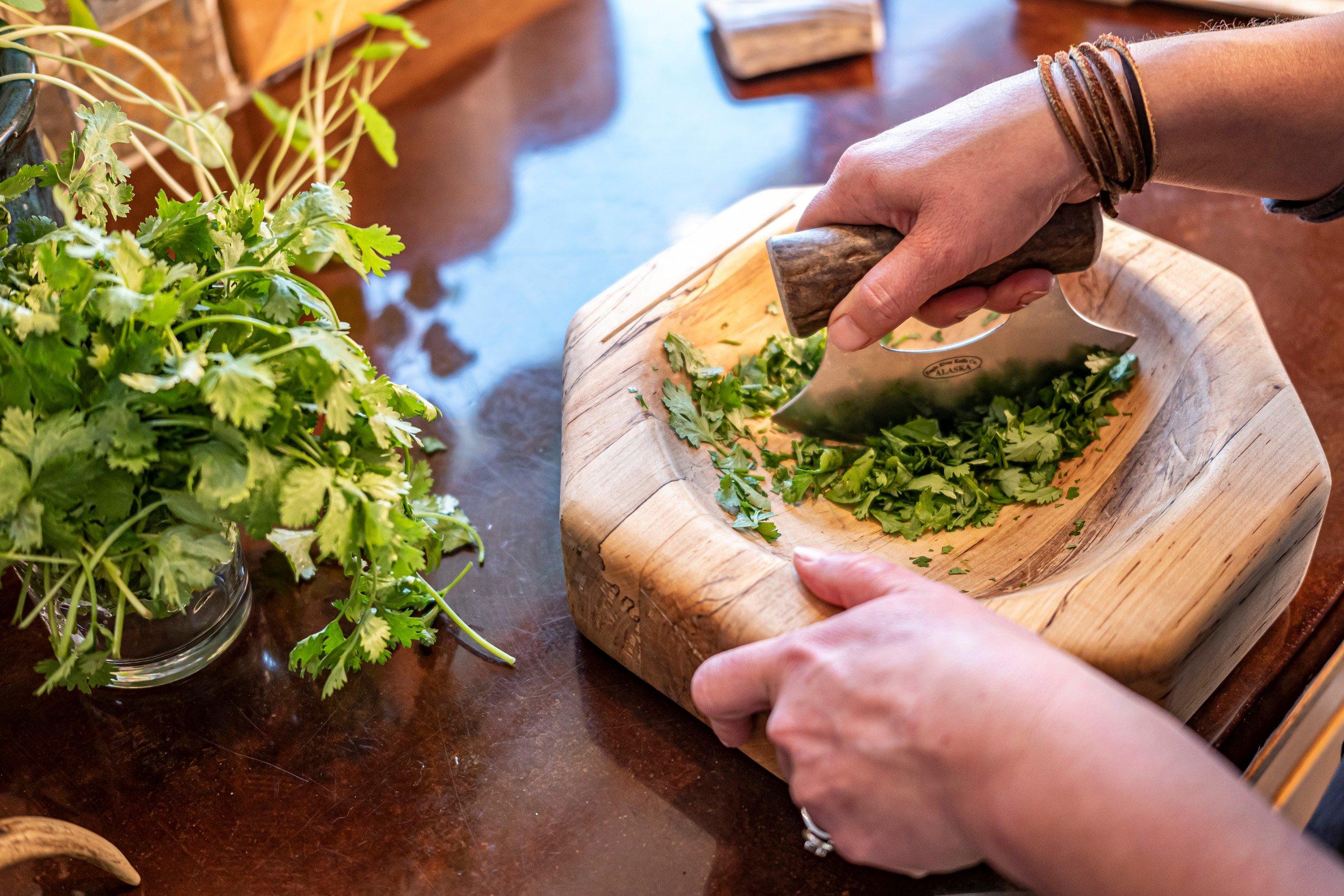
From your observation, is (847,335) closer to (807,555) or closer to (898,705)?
(807,555)

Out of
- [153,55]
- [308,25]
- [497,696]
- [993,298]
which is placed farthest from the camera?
[308,25]

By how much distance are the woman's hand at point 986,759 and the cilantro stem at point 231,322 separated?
0.41 m

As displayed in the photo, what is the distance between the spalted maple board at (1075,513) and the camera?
0.79 metres

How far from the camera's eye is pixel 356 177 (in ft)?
4.99

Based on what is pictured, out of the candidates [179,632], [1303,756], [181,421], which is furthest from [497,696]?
[1303,756]

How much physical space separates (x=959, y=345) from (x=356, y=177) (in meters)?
0.97

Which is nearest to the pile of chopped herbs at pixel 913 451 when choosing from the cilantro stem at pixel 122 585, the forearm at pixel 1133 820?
the forearm at pixel 1133 820

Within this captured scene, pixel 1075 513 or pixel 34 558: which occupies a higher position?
pixel 34 558

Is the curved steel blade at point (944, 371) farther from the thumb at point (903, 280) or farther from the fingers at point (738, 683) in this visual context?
the fingers at point (738, 683)

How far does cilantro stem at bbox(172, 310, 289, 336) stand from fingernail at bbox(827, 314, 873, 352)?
0.50 metres

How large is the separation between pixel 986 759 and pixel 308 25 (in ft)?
5.32

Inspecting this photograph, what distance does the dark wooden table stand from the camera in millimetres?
821

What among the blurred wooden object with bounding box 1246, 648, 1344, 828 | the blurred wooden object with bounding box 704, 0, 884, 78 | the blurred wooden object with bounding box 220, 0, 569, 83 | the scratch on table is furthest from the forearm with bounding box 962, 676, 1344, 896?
the blurred wooden object with bounding box 220, 0, 569, 83

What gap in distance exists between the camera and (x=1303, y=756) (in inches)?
35.7
